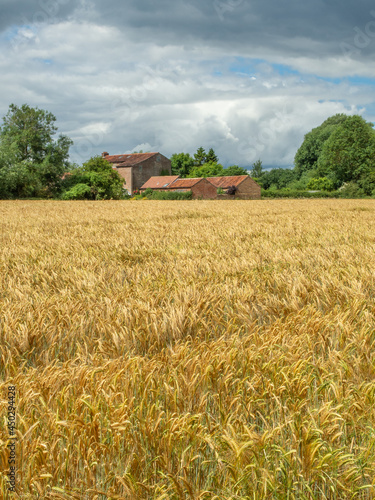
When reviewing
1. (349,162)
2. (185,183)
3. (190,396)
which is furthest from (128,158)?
(190,396)

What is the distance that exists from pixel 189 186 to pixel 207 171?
43.4 meters

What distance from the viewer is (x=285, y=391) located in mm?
2268

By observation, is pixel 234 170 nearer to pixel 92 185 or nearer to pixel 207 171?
pixel 207 171

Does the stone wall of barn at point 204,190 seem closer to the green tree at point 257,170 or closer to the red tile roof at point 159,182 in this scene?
the red tile roof at point 159,182

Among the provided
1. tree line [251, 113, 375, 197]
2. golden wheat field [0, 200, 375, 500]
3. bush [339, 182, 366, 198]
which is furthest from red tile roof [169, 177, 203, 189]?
golden wheat field [0, 200, 375, 500]

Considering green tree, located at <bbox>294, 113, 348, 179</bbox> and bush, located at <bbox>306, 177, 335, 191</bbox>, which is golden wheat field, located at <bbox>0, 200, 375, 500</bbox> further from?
green tree, located at <bbox>294, 113, 348, 179</bbox>

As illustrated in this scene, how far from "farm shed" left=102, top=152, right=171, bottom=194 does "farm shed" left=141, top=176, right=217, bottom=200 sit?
5.42 meters

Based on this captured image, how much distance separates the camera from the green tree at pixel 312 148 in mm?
117938

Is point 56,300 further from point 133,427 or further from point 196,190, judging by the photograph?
point 196,190

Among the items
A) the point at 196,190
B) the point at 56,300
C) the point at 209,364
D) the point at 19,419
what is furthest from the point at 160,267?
the point at 196,190

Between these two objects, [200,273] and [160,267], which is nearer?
[200,273]

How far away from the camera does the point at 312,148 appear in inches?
4697

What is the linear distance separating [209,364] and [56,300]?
2040mm

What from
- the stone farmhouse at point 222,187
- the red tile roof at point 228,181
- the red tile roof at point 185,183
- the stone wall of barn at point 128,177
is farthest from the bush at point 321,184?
the stone wall of barn at point 128,177
